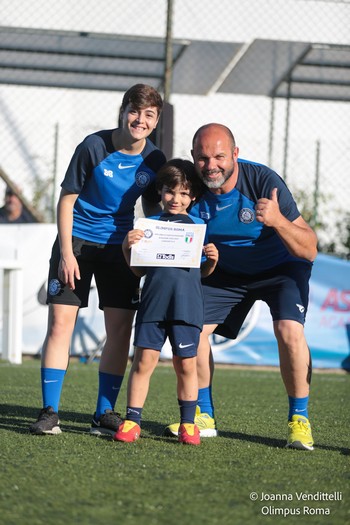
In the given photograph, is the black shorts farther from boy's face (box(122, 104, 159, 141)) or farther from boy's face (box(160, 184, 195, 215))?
boy's face (box(122, 104, 159, 141))

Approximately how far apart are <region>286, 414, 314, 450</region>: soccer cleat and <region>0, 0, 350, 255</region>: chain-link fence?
4.91 meters

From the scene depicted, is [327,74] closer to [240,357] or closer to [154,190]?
[240,357]

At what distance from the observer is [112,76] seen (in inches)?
380

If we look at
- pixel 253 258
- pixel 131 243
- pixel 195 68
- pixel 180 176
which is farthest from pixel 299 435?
pixel 195 68

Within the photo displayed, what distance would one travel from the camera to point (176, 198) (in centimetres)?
402

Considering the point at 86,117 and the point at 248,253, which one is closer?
the point at 248,253

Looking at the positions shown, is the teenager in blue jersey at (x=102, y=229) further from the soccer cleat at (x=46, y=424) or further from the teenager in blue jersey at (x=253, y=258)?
the teenager in blue jersey at (x=253, y=258)

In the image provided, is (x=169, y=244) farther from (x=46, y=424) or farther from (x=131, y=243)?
(x=46, y=424)

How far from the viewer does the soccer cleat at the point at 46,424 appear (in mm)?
3965

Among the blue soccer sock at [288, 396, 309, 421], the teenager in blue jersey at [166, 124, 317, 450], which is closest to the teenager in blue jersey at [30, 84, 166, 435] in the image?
the teenager in blue jersey at [166, 124, 317, 450]

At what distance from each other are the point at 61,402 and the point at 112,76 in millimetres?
5181

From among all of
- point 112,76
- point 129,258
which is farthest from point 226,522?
point 112,76

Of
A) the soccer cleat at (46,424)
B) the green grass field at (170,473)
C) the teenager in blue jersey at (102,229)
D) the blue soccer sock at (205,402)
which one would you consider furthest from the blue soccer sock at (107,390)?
the blue soccer sock at (205,402)

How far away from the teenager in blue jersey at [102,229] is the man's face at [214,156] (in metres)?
0.30
